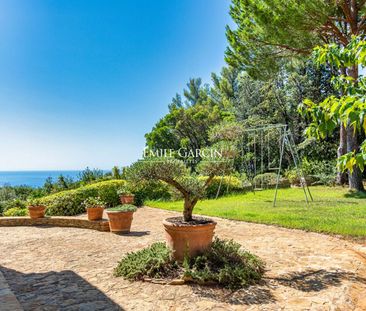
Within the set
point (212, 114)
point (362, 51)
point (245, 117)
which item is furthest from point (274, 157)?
point (362, 51)

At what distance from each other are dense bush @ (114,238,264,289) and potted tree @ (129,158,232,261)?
0.13 meters

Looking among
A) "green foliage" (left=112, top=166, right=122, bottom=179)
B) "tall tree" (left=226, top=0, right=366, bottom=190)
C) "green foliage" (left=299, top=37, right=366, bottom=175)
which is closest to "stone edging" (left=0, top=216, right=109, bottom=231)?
"green foliage" (left=299, top=37, right=366, bottom=175)

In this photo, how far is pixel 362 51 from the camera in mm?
1948

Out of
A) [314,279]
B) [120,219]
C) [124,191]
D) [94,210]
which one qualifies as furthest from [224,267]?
[124,191]

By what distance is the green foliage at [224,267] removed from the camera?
10.5 ft

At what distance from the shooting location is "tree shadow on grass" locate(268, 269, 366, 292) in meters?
3.11

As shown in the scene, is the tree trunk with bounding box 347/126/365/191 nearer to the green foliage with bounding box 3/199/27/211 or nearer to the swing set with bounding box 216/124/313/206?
the swing set with bounding box 216/124/313/206

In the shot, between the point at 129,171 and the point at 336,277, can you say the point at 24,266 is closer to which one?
the point at 129,171

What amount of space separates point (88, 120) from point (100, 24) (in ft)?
28.9

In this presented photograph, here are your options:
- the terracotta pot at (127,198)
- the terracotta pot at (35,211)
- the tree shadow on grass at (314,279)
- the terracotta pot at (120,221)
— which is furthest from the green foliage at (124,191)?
the tree shadow on grass at (314,279)

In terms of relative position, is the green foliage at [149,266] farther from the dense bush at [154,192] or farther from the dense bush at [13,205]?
the dense bush at [13,205]

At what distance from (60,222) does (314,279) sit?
6188mm

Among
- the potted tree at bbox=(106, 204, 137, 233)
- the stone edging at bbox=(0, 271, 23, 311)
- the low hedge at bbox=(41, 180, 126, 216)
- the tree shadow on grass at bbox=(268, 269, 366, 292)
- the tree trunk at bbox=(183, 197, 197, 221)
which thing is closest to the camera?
the stone edging at bbox=(0, 271, 23, 311)

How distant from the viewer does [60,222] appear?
24.5 ft
